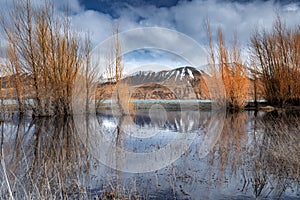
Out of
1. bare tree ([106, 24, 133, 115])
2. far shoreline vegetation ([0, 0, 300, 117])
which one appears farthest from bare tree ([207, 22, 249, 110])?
bare tree ([106, 24, 133, 115])

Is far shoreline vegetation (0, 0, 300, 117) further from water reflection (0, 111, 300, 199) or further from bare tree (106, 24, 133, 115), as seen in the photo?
water reflection (0, 111, 300, 199)

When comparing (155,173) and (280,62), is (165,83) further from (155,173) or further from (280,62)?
(155,173)

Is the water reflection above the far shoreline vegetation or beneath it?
beneath

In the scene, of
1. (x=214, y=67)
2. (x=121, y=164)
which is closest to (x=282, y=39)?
(x=214, y=67)

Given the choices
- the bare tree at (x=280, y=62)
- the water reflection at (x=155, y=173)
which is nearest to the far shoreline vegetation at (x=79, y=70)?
the bare tree at (x=280, y=62)

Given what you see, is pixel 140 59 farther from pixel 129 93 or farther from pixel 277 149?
pixel 277 149

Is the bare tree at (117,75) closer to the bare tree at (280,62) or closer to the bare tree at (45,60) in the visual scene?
the bare tree at (45,60)

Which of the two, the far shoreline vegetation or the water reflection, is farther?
the far shoreline vegetation

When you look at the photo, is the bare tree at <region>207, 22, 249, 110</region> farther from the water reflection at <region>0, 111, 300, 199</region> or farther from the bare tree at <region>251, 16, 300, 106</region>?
the water reflection at <region>0, 111, 300, 199</region>

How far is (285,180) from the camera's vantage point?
3.75m

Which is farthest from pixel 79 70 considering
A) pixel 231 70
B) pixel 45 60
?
pixel 231 70

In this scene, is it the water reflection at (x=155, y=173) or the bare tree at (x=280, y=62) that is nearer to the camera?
the water reflection at (x=155, y=173)

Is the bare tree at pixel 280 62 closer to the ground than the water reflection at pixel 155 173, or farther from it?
farther from it

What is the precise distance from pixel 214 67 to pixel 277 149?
476 inches
